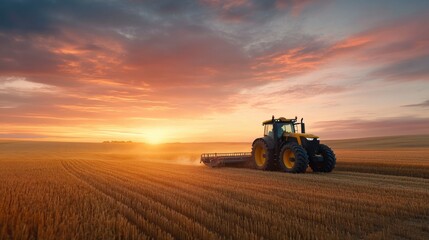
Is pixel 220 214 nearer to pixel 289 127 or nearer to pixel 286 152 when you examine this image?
pixel 286 152

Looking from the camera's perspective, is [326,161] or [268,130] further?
[268,130]

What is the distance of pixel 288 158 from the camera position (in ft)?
52.9

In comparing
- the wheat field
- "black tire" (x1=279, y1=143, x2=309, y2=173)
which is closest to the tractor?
"black tire" (x1=279, y1=143, x2=309, y2=173)

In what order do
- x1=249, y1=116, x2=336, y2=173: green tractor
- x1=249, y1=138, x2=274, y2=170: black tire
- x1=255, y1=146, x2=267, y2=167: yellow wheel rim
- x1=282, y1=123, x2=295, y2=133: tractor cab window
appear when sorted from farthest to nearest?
x1=255, y1=146, x2=267, y2=167: yellow wheel rim, x1=282, y1=123, x2=295, y2=133: tractor cab window, x1=249, y1=138, x2=274, y2=170: black tire, x1=249, y1=116, x2=336, y2=173: green tractor

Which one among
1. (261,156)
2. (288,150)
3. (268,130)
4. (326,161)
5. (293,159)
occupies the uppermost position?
(268,130)

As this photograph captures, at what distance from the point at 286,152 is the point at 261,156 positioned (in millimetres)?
2857

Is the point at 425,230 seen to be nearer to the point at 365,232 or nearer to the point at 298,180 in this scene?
the point at 365,232

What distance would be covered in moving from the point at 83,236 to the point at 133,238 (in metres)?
0.74

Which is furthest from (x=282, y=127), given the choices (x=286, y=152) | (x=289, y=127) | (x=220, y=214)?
(x=220, y=214)

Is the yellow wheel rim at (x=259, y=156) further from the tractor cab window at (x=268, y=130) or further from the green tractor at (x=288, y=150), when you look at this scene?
the tractor cab window at (x=268, y=130)

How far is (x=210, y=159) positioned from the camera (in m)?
20.8

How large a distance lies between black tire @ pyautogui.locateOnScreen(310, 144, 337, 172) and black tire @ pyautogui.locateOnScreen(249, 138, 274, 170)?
7.03 ft

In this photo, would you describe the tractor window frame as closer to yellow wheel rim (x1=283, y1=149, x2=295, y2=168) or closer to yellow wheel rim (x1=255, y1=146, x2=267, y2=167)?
yellow wheel rim (x1=255, y1=146, x2=267, y2=167)

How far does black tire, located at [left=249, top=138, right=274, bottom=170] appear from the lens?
56.5 ft
